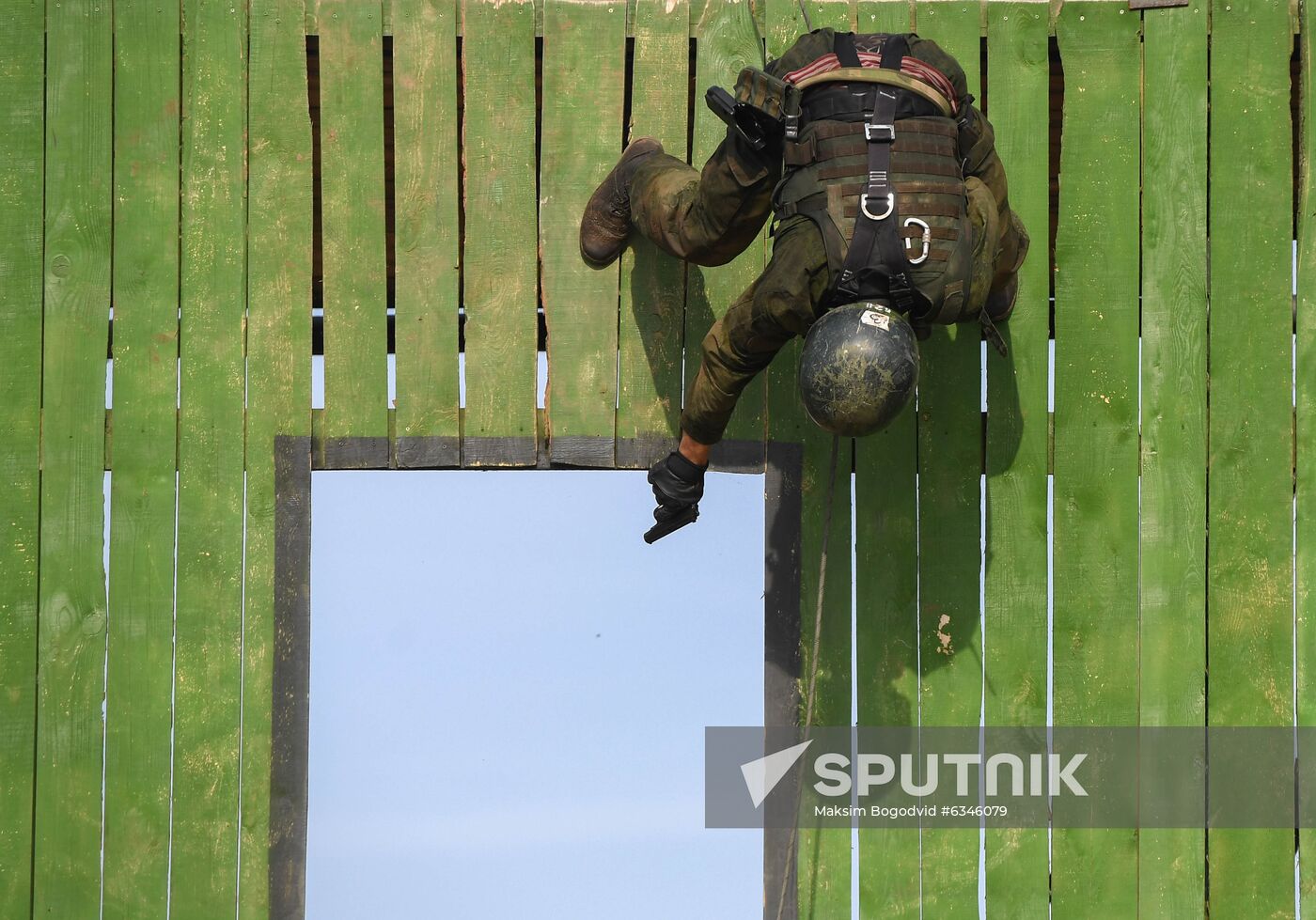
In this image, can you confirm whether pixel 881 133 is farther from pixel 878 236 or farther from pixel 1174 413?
pixel 1174 413

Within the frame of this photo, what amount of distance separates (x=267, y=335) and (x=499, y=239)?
36.0 inches

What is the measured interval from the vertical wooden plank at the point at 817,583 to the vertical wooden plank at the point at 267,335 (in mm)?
1744

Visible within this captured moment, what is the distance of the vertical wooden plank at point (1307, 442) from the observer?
21.3 ft

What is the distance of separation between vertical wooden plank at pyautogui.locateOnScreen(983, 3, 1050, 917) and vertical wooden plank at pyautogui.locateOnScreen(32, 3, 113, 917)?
319 centimetres

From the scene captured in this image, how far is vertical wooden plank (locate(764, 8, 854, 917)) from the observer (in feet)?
21.1

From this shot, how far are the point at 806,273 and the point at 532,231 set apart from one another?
1.40m

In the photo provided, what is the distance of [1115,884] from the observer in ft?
21.2

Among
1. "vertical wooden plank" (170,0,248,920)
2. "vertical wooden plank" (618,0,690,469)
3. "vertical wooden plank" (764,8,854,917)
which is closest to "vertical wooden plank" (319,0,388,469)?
"vertical wooden plank" (170,0,248,920)

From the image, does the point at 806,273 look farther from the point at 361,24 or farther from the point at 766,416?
the point at 361,24

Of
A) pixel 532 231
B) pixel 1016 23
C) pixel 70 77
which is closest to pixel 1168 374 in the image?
pixel 1016 23

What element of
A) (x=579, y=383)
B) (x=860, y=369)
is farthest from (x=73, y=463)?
(x=860, y=369)

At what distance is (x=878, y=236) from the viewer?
5629 millimetres

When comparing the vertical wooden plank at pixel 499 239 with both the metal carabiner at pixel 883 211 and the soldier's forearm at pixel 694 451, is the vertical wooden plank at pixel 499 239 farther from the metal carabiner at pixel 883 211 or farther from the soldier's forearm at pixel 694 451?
the metal carabiner at pixel 883 211

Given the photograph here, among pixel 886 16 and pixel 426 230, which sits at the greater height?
pixel 886 16
